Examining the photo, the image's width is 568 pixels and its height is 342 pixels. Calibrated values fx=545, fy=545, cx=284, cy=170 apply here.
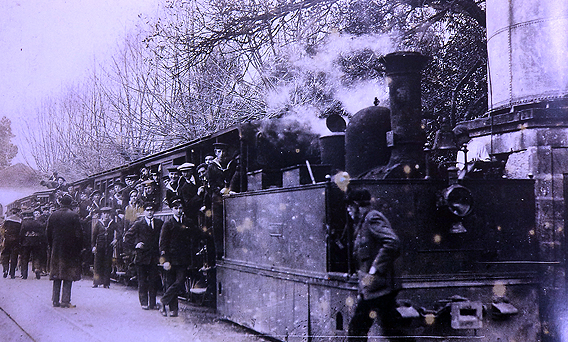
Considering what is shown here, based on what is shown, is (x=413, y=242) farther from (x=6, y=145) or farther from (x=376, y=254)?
(x=6, y=145)

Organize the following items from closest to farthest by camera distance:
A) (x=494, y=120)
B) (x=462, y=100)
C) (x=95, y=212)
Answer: (x=494, y=120), (x=462, y=100), (x=95, y=212)

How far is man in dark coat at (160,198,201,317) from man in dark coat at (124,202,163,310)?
52 centimetres

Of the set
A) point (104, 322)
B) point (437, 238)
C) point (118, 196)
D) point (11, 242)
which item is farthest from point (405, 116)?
point (11, 242)

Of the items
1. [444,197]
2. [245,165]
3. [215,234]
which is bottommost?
[215,234]

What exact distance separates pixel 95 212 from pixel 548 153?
12.3 m

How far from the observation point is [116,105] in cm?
2023

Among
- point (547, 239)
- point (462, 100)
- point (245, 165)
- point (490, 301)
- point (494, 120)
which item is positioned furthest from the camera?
point (462, 100)

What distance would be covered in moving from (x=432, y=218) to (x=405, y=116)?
4.19 ft

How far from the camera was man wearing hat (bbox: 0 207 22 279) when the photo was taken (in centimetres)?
1611

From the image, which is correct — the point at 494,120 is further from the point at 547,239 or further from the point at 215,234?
the point at 215,234

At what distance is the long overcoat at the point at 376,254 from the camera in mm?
5184

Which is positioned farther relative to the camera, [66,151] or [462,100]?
[66,151]

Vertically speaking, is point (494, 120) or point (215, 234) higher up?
point (494, 120)

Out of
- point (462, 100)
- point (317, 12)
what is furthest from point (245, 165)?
point (462, 100)
